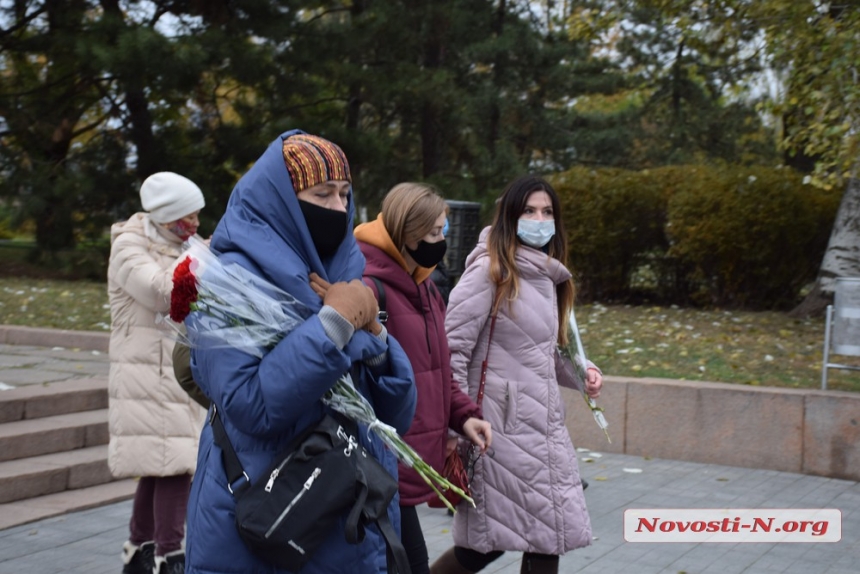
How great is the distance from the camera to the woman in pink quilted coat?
384cm

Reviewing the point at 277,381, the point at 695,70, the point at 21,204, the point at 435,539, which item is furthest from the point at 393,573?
the point at 695,70

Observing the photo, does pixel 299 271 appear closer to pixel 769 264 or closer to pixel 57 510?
pixel 57 510

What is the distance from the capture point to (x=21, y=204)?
1838cm

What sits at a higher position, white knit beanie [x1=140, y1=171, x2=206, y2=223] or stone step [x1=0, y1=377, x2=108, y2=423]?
white knit beanie [x1=140, y1=171, x2=206, y2=223]

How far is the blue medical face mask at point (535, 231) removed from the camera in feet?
13.4

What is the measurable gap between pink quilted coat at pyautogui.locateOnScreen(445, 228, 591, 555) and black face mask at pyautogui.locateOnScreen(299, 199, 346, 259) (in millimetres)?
1333

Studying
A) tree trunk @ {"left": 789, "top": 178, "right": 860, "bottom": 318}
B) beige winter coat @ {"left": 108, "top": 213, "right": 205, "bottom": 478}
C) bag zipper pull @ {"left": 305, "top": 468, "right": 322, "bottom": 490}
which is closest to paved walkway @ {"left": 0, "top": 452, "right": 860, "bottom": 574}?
beige winter coat @ {"left": 108, "top": 213, "right": 205, "bottom": 478}

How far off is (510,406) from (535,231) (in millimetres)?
688

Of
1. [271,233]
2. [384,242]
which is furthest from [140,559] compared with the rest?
[271,233]

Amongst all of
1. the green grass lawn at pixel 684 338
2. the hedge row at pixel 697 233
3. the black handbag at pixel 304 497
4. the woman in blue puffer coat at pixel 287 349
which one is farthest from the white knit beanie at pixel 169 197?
the hedge row at pixel 697 233

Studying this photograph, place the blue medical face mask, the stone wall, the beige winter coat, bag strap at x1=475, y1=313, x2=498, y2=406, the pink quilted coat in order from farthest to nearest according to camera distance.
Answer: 1. the stone wall
2. the beige winter coat
3. the blue medical face mask
4. bag strap at x1=475, y1=313, x2=498, y2=406
5. the pink quilted coat

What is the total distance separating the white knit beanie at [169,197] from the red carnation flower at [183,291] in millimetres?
2372

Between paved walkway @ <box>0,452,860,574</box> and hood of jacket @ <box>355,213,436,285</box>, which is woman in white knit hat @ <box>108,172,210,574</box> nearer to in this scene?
paved walkway @ <box>0,452,860,574</box>

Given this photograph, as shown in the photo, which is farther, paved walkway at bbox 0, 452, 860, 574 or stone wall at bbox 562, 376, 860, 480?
stone wall at bbox 562, 376, 860, 480
